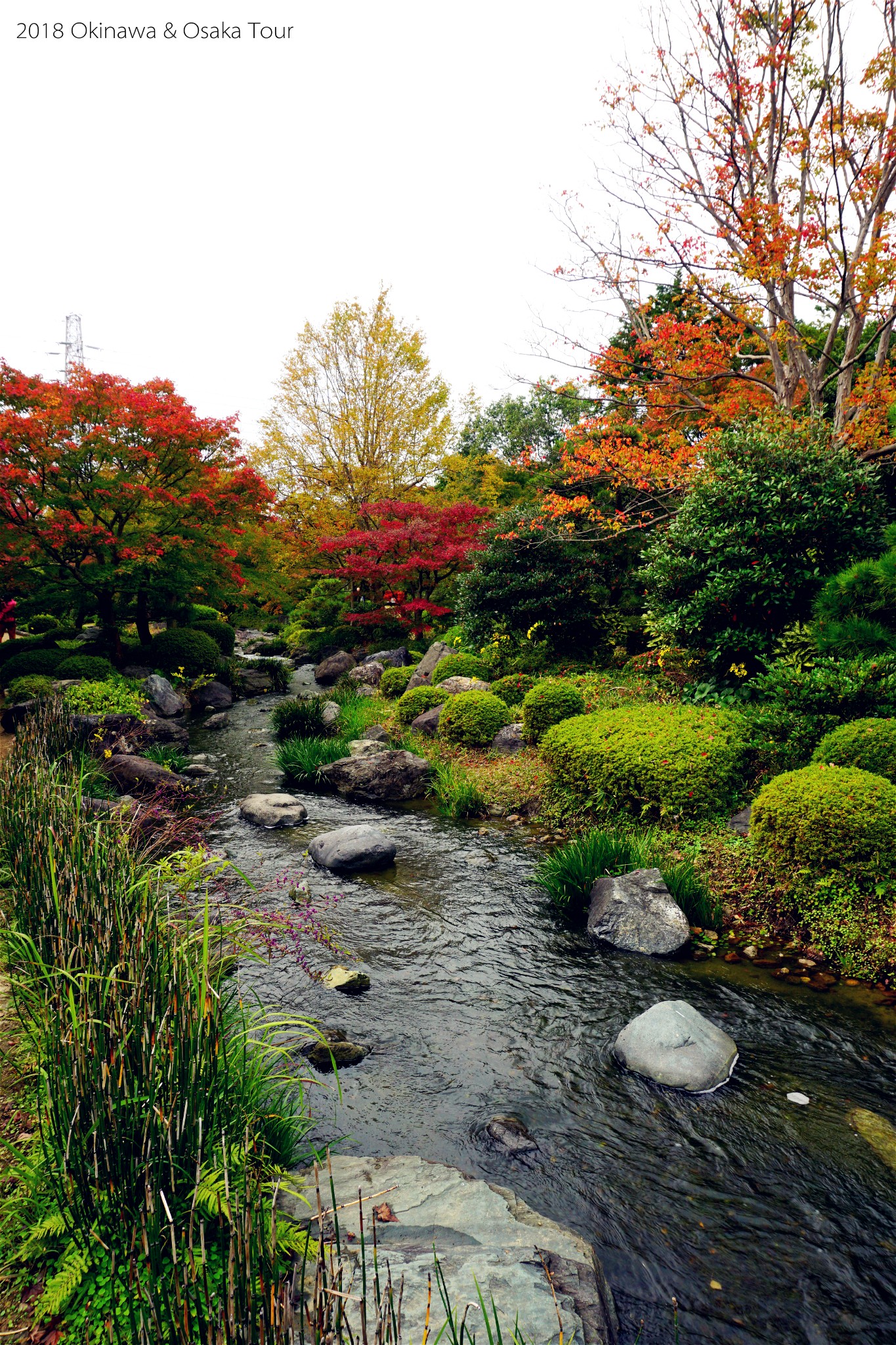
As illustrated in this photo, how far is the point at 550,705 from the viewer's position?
29.7 feet

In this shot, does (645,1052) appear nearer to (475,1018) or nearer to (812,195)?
(475,1018)

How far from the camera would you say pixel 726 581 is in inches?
316

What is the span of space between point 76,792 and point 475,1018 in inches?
123

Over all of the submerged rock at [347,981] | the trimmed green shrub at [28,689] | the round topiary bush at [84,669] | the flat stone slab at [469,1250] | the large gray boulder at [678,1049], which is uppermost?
the round topiary bush at [84,669]

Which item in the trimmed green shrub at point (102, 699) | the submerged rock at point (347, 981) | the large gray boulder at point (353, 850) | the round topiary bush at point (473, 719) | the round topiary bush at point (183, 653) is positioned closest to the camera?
Answer: the submerged rock at point (347, 981)

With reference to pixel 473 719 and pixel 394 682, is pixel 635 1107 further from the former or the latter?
pixel 394 682

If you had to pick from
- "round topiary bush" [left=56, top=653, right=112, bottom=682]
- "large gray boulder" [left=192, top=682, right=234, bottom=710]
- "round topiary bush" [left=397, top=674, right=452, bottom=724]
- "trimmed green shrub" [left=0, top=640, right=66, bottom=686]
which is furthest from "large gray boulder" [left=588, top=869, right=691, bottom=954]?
"large gray boulder" [left=192, top=682, right=234, bottom=710]

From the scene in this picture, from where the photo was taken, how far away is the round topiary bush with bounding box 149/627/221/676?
15.4 m

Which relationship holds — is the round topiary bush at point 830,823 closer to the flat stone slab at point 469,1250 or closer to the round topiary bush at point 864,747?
the round topiary bush at point 864,747

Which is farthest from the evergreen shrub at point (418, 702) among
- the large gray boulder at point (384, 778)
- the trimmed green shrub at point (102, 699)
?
the trimmed green shrub at point (102, 699)

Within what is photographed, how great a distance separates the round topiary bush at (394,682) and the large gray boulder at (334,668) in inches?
152

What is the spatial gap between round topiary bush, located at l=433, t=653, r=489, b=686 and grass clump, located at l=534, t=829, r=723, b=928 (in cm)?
697

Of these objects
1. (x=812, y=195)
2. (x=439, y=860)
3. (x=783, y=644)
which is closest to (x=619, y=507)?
(x=812, y=195)

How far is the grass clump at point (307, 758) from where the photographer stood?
948 centimetres
